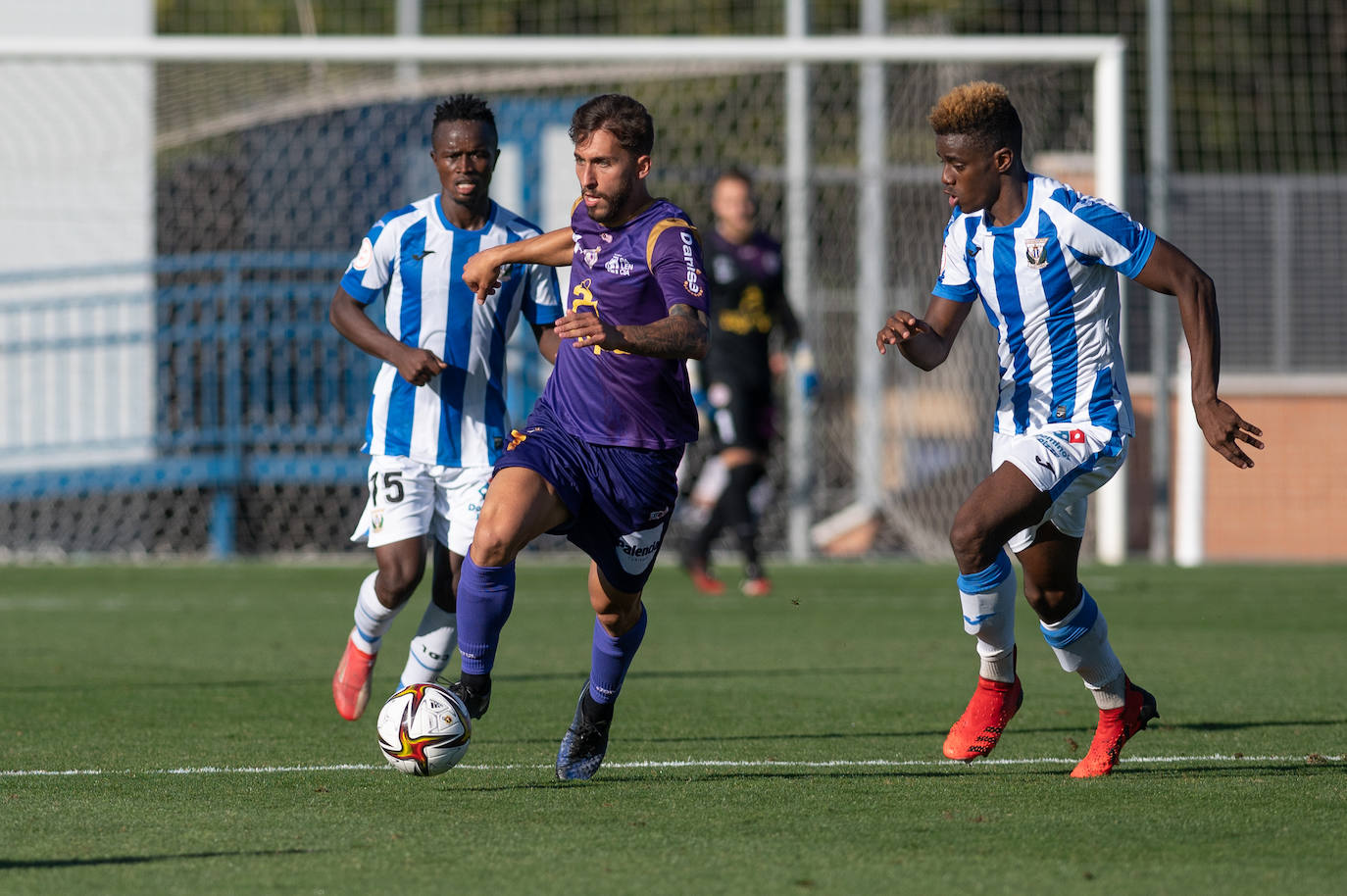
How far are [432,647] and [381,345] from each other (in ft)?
3.30

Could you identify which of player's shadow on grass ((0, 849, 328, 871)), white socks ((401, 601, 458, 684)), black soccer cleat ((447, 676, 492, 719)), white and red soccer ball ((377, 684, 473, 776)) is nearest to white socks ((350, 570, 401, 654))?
white socks ((401, 601, 458, 684))

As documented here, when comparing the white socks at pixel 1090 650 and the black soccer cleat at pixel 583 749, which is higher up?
the white socks at pixel 1090 650

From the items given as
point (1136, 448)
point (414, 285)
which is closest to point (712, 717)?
point (414, 285)

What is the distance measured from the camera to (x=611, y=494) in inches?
195

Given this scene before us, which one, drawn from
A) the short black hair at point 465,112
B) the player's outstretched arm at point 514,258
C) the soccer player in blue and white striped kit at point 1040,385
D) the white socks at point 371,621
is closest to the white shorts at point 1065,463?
the soccer player in blue and white striped kit at point 1040,385

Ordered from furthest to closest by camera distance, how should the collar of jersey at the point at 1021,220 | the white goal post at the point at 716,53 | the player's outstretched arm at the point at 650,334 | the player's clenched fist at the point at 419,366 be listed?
the white goal post at the point at 716,53 → the player's clenched fist at the point at 419,366 → the collar of jersey at the point at 1021,220 → the player's outstretched arm at the point at 650,334

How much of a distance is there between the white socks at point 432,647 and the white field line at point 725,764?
30.1 inches

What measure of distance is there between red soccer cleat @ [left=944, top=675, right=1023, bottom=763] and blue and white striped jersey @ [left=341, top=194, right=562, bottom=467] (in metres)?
1.82

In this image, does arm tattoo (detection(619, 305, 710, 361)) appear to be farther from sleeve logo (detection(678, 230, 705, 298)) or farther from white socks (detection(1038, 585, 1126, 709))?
white socks (detection(1038, 585, 1126, 709))

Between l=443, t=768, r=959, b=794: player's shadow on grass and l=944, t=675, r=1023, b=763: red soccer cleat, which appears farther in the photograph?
l=944, t=675, r=1023, b=763: red soccer cleat

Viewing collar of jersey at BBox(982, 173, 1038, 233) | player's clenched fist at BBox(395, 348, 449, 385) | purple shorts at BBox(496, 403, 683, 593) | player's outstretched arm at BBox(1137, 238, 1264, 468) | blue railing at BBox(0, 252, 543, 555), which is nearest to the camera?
player's outstretched arm at BBox(1137, 238, 1264, 468)

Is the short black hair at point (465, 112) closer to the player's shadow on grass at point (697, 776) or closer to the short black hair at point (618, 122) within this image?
the short black hair at point (618, 122)

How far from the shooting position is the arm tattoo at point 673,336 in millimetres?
4598

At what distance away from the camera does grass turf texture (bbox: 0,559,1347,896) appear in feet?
12.2
